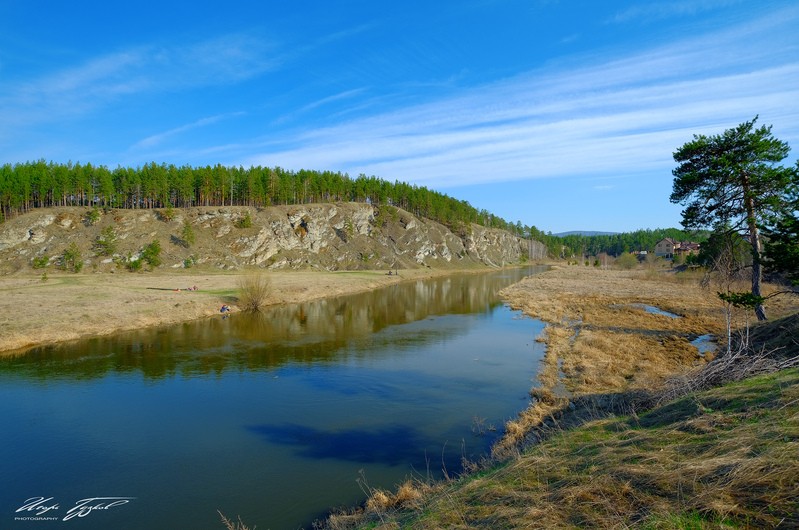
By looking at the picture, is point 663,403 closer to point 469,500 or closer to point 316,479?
point 469,500

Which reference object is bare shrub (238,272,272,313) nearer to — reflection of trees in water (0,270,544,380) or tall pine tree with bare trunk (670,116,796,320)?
reflection of trees in water (0,270,544,380)

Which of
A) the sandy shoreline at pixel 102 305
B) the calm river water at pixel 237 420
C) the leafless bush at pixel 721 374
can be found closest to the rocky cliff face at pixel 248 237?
the sandy shoreline at pixel 102 305

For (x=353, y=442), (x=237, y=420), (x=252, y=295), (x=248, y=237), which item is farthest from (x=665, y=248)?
(x=237, y=420)

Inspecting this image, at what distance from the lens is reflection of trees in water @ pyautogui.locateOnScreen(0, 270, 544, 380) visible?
26.1 m

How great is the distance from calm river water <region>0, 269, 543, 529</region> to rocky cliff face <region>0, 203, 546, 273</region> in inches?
2380

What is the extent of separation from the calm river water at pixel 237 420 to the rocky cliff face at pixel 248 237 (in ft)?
198

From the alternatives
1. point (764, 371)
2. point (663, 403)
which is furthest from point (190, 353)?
point (764, 371)

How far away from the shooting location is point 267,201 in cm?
11906

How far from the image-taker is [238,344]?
106 feet

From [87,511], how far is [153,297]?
129ft

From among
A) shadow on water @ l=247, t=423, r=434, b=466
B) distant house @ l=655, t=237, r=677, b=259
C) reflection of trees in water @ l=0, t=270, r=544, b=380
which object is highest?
distant house @ l=655, t=237, r=677, b=259

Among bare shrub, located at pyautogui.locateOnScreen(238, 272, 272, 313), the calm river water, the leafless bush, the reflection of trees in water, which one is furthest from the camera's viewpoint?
bare shrub, located at pyautogui.locateOnScreen(238, 272, 272, 313)

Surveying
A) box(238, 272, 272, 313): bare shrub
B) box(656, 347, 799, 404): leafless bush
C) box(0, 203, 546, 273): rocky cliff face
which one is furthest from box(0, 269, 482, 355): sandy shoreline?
box(656, 347, 799, 404): leafless bush

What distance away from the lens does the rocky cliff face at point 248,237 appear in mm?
81375
